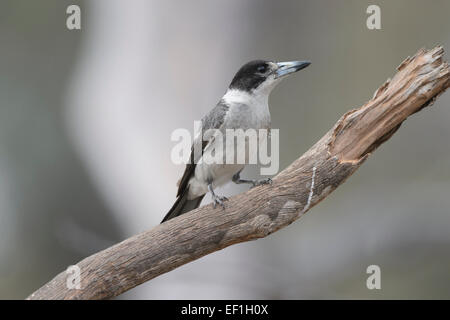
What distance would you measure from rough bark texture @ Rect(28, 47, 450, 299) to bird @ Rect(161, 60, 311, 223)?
506 mm

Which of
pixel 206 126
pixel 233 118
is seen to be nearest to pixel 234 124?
pixel 233 118

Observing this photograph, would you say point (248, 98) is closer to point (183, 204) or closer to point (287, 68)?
point (287, 68)

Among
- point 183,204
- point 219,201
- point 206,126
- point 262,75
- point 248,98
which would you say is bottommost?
point 183,204

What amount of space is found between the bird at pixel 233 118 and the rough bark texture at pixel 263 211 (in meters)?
0.51

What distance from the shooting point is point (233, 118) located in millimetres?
3531

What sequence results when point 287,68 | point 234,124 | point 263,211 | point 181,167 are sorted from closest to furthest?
point 263,211, point 234,124, point 287,68, point 181,167

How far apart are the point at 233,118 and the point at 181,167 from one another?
6.68 feet

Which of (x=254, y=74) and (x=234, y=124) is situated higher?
(x=254, y=74)

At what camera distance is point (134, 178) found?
567cm

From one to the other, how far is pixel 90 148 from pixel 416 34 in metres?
3.14

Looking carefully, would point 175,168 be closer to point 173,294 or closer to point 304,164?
point 173,294

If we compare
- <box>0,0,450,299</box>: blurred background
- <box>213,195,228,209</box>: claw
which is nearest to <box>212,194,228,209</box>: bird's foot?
<box>213,195,228,209</box>: claw

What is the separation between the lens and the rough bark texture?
2879 millimetres

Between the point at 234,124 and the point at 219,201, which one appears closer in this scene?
the point at 219,201
